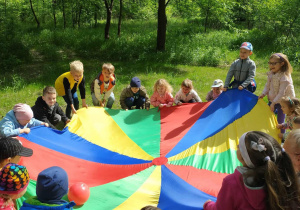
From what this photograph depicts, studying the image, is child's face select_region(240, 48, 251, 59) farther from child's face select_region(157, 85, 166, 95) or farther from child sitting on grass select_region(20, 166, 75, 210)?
child sitting on grass select_region(20, 166, 75, 210)

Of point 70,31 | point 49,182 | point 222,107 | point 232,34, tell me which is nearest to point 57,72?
point 70,31

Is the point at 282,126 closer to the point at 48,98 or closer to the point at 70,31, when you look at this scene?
the point at 48,98

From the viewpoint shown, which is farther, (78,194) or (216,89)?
(216,89)

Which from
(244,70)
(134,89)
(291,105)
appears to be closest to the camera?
(291,105)

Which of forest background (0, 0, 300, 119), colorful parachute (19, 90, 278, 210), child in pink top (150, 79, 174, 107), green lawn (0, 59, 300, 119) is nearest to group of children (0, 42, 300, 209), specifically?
child in pink top (150, 79, 174, 107)

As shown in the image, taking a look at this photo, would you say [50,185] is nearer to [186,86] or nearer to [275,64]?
[186,86]

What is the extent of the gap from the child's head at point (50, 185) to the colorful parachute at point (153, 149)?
0.69 m

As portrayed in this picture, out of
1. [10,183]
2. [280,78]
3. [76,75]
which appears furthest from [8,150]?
[280,78]

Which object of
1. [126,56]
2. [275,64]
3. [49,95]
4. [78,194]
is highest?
[275,64]

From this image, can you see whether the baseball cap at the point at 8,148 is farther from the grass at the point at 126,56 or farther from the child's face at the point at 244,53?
the grass at the point at 126,56

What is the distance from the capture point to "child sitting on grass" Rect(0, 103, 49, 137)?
325 cm

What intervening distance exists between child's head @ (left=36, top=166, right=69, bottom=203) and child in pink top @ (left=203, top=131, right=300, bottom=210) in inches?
47.1

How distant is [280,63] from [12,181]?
11.5 feet

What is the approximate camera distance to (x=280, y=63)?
3877 millimetres
